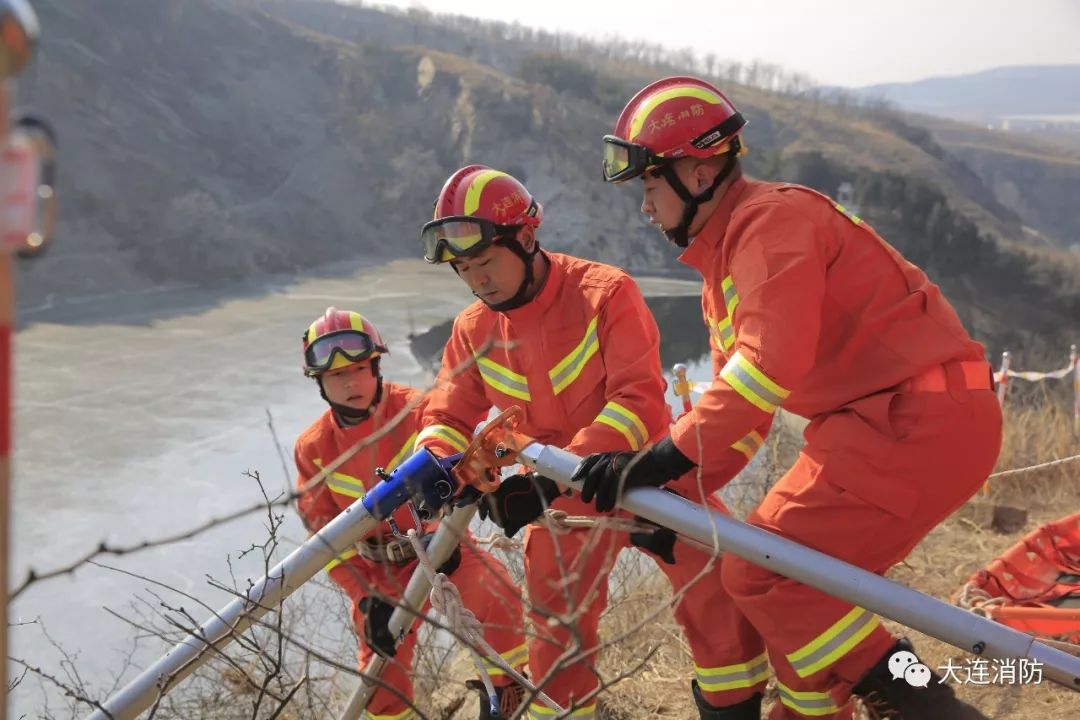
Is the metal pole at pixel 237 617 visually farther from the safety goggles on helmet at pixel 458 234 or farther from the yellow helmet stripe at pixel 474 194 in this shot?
the yellow helmet stripe at pixel 474 194

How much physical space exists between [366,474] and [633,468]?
160cm

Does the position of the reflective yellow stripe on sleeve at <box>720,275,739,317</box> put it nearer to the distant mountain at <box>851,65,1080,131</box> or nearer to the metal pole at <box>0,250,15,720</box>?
the metal pole at <box>0,250,15,720</box>

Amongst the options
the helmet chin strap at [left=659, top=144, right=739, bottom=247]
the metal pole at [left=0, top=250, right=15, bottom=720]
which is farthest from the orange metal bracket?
the metal pole at [left=0, top=250, right=15, bottom=720]

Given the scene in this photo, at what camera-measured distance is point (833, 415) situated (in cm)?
246

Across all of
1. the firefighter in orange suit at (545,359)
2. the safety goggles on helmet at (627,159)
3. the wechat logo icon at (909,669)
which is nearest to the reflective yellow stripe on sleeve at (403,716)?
the firefighter in orange suit at (545,359)

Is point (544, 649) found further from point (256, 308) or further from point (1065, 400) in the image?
point (256, 308)

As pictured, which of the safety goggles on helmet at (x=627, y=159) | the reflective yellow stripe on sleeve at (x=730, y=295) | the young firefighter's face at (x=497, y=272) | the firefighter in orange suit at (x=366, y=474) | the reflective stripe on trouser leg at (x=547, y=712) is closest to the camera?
the reflective yellow stripe on sleeve at (x=730, y=295)

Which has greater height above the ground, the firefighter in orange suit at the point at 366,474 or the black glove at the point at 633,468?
the black glove at the point at 633,468

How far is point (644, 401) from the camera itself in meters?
2.86

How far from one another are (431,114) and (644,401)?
37.1 m

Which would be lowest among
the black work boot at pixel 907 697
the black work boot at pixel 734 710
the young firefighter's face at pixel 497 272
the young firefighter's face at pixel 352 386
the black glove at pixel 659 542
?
the black work boot at pixel 734 710

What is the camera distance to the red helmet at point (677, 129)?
8.40 ft

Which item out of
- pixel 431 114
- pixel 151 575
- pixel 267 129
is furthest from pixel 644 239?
pixel 151 575

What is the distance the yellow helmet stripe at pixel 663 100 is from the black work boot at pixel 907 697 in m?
1.50
